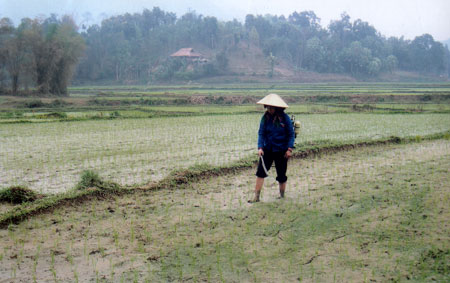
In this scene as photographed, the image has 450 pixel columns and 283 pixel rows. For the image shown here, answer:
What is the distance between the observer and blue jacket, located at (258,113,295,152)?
16.7 feet

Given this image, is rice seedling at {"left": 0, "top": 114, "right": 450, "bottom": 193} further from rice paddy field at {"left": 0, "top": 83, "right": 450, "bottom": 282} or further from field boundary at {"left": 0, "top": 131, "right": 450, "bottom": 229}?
field boundary at {"left": 0, "top": 131, "right": 450, "bottom": 229}

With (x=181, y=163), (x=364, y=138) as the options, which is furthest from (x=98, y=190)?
(x=364, y=138)

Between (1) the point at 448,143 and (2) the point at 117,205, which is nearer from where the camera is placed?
(2) the point at 117,205

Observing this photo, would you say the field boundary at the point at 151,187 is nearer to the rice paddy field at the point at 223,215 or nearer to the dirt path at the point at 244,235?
the rice paddy field at the point at 223,215

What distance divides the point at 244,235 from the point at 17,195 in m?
3.11

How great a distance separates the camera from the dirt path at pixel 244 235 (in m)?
3.44

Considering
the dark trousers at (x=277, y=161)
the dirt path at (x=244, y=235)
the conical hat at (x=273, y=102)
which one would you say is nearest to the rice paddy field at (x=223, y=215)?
the dirt path at (x=244, y=235)

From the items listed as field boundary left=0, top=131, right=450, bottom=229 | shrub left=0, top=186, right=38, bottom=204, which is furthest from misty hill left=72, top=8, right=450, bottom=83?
shrub left=0, top=186, right=38, bottom=204

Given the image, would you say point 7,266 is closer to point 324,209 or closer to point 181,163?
point 324,209

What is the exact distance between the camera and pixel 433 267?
3.42 meters

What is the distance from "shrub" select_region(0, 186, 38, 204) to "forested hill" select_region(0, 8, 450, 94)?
48235mm

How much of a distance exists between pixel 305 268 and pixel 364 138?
7.58 metres

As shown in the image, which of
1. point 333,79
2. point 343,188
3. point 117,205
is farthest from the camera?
point 333,79

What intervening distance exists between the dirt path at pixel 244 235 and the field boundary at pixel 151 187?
0.50 feet
